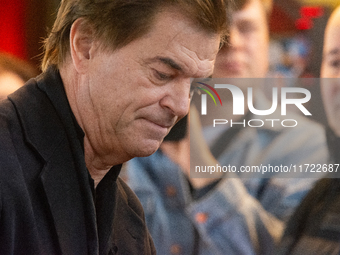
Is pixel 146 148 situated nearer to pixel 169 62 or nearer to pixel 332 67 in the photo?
pixel 169 62

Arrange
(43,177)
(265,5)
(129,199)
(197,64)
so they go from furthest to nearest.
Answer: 1. (265,5)
2. (129,199)
3. (197,64)
4. (43,177)

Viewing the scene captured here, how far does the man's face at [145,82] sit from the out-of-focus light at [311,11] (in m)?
1.35

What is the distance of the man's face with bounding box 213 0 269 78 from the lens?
1956 mm

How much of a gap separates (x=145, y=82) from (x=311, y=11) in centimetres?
153

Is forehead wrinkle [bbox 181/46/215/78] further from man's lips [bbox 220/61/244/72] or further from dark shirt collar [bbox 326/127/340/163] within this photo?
dark shirt collar [bbox 326/127/340/163]

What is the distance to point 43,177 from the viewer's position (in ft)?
2.38

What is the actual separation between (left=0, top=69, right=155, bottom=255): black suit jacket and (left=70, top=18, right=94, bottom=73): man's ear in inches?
2.7

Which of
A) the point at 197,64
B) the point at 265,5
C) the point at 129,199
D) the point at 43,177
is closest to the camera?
the point at 43,177

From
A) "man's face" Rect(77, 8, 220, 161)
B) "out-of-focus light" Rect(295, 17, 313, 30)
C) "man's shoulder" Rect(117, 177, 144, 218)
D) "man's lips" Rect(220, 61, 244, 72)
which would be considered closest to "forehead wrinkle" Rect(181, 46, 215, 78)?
"man's face" Rect(77, 8, 220, 161)

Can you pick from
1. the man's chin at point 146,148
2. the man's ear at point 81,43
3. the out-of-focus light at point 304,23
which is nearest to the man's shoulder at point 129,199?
the man's chin at point 146,148

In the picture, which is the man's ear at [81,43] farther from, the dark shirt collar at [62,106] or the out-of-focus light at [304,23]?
the out-of-focus light at [304,23]

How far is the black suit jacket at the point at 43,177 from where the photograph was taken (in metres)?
0.67

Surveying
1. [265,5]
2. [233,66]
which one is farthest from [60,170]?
[265,5]

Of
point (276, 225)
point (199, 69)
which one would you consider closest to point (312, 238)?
point (276, 225)
